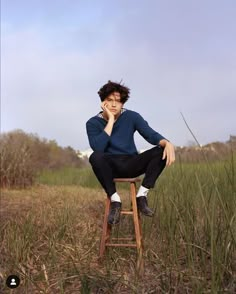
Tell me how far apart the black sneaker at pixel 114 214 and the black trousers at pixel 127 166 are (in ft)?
Answer: 0.29

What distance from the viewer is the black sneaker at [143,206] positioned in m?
3.16

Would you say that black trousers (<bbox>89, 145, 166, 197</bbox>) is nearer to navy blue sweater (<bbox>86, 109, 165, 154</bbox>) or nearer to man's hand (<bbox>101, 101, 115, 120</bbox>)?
navy blue sweater (<bbox>86, 109, 165, 154</bbox>)

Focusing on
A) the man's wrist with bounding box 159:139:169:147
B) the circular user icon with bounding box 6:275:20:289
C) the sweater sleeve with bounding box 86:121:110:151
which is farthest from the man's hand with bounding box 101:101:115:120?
the circular user icon with bounding box 6:275:20:289

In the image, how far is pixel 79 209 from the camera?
5270 millimetres

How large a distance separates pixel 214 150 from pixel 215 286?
125cm

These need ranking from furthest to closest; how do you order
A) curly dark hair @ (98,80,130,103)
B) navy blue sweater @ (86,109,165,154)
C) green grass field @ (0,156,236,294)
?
curly dark hair @ (98,80,130,103) → navy blue sweater @ (86,109,165,154) → green grass field @ (0,156,236,294)

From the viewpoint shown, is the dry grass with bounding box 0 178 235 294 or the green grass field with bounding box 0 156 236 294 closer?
the green grass field with bounding box 0 156 236 294

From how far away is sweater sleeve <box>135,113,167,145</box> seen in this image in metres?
3.26

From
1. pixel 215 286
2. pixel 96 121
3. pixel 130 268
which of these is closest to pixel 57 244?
pixel 130 268

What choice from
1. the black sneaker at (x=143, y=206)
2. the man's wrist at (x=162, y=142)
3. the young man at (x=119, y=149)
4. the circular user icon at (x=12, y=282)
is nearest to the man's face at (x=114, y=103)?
the young man at (x=119, y=149)

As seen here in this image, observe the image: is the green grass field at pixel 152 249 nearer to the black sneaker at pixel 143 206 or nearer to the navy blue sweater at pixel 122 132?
the black sneaker at pixel 143 206

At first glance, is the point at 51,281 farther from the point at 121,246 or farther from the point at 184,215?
the point at 184,215

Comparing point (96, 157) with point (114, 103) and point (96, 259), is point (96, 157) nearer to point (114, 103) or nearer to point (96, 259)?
point (114, 103)

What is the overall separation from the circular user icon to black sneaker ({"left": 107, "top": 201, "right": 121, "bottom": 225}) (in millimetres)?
739
